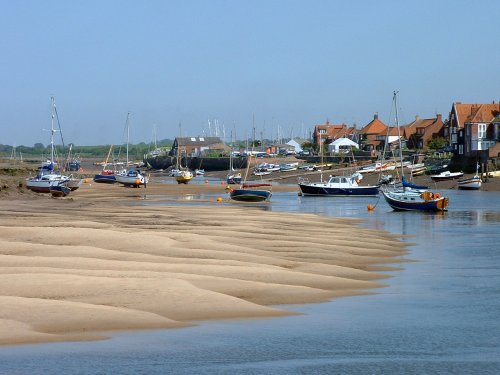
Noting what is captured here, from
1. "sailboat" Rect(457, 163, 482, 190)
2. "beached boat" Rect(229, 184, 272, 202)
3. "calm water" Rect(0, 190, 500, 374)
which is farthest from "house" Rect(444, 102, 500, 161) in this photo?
"calm water" Rect(0, 190, 500, 374)

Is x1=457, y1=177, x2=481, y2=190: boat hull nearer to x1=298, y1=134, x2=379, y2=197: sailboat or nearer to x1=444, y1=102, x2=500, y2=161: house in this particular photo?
x1=444, y1=102, x2=500, y2=161: house

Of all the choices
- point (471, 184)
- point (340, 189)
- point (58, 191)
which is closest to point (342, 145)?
point (471, 184)

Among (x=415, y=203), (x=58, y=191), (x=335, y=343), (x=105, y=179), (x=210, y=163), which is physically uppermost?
(x=210, y=163)

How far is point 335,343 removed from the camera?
1733cm

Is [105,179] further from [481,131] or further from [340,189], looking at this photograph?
[481,131]

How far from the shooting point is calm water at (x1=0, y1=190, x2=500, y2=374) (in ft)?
49.9

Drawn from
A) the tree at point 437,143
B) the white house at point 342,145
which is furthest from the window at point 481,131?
the white house at point 342,145

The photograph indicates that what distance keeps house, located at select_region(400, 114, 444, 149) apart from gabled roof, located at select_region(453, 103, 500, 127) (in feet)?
61.4

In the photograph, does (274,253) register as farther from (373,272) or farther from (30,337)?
(30,337)

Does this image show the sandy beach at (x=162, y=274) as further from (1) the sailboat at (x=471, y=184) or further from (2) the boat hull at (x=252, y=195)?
(1) the sailboat at (x=471, y=184)

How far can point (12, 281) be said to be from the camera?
65.8ft

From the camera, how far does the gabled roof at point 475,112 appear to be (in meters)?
126

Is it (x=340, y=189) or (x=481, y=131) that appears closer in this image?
(x=340, y=189)

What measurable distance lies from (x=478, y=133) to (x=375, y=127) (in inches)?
2286
